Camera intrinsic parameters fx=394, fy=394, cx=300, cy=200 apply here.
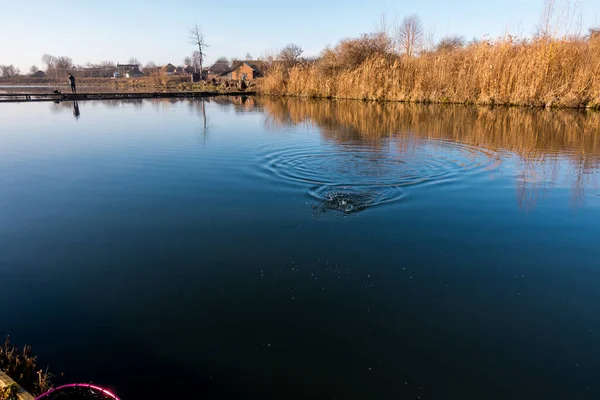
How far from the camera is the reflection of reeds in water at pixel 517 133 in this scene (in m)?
8.87

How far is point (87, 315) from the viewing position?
12.7 feet

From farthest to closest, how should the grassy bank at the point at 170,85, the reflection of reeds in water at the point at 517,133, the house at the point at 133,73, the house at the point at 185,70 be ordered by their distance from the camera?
the house at the point at 133,73 → the house at the point at 185,70 → the grassy bank at the point at 170,85 → the reflection of reeds in water at the point at 517,133

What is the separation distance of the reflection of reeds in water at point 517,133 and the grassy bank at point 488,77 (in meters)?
2.20

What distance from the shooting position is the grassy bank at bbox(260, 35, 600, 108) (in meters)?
22.7

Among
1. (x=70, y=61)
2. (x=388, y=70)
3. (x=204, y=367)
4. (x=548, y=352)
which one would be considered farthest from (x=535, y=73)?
(x=70, y=61)

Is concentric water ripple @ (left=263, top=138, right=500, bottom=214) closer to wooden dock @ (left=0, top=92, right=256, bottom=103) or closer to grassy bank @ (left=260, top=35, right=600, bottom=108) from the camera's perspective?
grassy bank @ (left=260, top=35, right=600, bottom=108)

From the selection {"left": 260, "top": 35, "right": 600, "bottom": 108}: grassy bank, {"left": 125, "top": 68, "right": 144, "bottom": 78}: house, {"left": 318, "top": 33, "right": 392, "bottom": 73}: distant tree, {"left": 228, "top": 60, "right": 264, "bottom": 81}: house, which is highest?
{"left": 125, "top": 68, "right": 144, "bottom": 78}: house

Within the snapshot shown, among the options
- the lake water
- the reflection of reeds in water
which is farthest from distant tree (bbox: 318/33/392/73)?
the lake water

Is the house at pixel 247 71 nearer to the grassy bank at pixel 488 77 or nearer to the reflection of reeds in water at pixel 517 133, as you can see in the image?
the grassy bank at pixel 488 77

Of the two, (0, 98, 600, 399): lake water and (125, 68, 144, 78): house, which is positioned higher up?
(125, 68, 144, 78): house

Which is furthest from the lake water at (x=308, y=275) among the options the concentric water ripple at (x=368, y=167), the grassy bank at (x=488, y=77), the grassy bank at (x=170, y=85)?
the grassy bank at (x=170, y=85)

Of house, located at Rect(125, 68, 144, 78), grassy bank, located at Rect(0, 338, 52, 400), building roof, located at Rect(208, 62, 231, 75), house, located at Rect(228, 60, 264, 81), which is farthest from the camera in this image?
house, located at Rect(125, 68, 144, 78)

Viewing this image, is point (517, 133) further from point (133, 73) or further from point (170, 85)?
point (133, 73)

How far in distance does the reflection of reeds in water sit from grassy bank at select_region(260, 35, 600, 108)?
2204 mm
